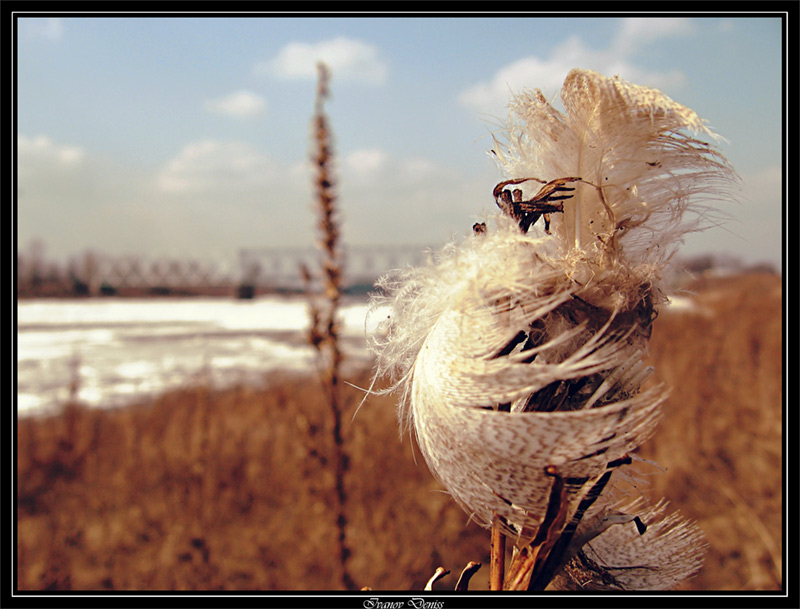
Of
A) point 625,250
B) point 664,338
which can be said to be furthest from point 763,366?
point 625,250

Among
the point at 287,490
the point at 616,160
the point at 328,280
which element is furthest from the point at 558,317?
the point at 287,490

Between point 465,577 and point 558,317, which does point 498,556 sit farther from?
point 558,317

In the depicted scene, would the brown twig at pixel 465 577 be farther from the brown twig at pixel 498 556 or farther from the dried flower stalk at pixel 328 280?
the dried flower stalk at pixel 328 280

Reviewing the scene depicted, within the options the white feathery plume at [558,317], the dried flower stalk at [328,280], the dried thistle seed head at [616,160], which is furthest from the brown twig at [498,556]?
the dried flower stalk at [328,280]

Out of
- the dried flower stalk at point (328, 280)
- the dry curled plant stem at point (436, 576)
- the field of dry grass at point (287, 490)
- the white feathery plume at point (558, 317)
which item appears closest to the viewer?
the white feathery plume at point (558, 317)

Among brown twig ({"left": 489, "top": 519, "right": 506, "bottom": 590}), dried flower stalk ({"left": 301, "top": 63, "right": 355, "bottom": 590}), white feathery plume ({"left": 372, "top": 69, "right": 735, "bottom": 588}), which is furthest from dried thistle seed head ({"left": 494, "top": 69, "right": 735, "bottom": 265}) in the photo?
dried flower stalk ({"left": 301, "top": 63, "right": 355, "bottom": 590})

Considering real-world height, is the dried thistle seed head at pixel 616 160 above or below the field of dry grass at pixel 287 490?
above

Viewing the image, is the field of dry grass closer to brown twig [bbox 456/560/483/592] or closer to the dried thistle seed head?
brown twig [bbox 456/560/483/592]

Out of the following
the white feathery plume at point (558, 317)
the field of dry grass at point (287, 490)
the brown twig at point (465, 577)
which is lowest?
the field of dry grass at point (287, 490)
